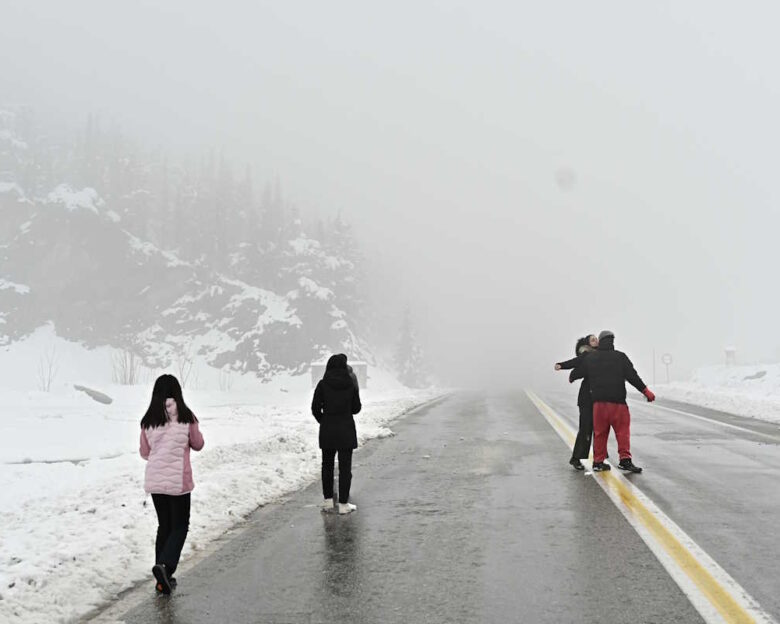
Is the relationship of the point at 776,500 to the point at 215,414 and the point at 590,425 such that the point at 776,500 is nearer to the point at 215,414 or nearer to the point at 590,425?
the point at 590,425

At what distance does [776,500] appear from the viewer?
7.82 meters

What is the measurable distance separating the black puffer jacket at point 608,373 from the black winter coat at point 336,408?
433 cm

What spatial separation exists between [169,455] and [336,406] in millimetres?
2939

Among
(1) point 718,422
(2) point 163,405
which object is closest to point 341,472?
(2) point 163,405

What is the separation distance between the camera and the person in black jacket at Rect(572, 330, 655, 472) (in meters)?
10.0

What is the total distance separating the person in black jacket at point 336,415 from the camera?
782 cm

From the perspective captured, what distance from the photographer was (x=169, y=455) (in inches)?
205

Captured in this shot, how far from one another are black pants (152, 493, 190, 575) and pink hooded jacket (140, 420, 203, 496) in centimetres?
11

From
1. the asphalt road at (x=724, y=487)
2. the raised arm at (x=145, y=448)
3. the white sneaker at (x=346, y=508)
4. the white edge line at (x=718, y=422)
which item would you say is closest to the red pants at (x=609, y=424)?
the asphalt road at (x=724, y=487)

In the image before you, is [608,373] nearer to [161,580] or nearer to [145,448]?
[145,448]

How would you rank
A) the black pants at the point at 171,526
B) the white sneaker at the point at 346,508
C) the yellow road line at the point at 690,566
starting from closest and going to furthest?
1. the yellow road line at the point at 690,566
2. the black pants at the point at 171,526
3. the white sneaker at the point at 346,508

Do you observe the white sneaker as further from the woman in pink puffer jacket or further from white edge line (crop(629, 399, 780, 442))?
white edge line (crop(629, 399, 780, 442))

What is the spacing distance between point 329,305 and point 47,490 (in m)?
62.3

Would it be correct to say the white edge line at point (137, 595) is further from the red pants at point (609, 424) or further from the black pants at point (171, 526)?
the red pants at point (609, 424)
